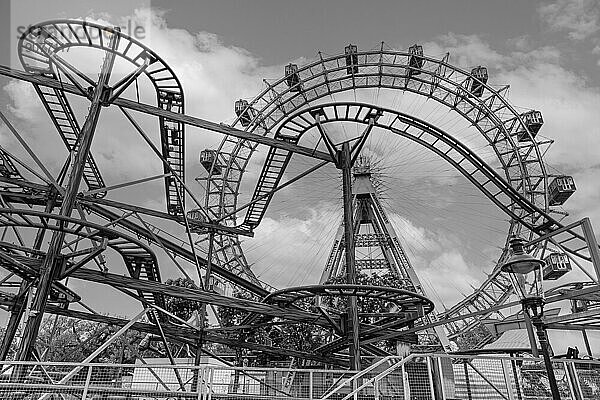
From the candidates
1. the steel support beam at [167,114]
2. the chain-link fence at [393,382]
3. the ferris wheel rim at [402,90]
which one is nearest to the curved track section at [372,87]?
the ferris wheel rim at [402,90]

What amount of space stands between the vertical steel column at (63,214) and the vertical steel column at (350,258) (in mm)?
8251

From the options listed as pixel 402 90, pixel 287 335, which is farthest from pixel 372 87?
pixel 287 335

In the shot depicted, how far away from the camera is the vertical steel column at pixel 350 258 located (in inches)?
568

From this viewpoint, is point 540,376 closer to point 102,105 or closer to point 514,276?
point 514,276

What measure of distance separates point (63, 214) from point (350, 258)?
8846 millimetres

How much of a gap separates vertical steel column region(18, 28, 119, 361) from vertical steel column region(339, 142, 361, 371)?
8.25 metres

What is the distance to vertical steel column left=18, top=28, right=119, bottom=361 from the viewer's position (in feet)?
35.1

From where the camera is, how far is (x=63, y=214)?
12.0 meters

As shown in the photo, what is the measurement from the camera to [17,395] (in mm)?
9109

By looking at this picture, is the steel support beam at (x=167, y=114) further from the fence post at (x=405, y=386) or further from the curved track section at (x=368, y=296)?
the fence post at (x=405, y=386)

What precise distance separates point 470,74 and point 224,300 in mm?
24984

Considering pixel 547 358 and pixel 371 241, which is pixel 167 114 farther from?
pixel 371 241

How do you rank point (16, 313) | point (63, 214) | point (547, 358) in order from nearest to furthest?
point (547, 358)
point (63, 214)
point (16, 313)

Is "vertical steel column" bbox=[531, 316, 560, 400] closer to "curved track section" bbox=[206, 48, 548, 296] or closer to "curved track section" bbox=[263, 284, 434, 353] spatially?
"curved track section" bbox=[263, 284, 434, 353]
